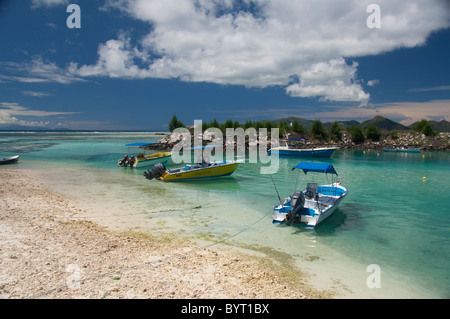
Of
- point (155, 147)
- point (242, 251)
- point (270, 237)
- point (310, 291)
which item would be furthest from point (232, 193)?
point (155, 147)

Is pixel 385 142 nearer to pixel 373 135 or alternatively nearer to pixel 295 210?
pixel 373 135

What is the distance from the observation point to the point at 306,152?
58.3m

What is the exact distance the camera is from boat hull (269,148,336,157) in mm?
55969

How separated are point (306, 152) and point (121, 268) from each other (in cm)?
5463

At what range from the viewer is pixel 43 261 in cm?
848

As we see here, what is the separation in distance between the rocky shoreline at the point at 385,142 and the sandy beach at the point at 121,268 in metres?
60.8

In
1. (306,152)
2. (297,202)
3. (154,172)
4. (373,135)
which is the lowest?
(297,202)

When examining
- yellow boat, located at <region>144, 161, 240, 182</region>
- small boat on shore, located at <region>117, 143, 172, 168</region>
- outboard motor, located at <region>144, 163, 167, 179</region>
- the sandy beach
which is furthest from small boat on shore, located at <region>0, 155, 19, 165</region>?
the sandy beach

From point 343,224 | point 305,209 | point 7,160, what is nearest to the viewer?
point 305,209

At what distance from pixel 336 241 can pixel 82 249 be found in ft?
35.7

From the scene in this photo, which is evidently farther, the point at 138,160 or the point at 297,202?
the point at 138,160

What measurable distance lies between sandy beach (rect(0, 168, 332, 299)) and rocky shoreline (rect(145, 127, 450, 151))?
6082cm

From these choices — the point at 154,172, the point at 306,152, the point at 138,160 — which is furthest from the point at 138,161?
the point at 306,152

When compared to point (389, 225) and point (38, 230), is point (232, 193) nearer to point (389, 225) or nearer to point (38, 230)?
point (389, 225)
